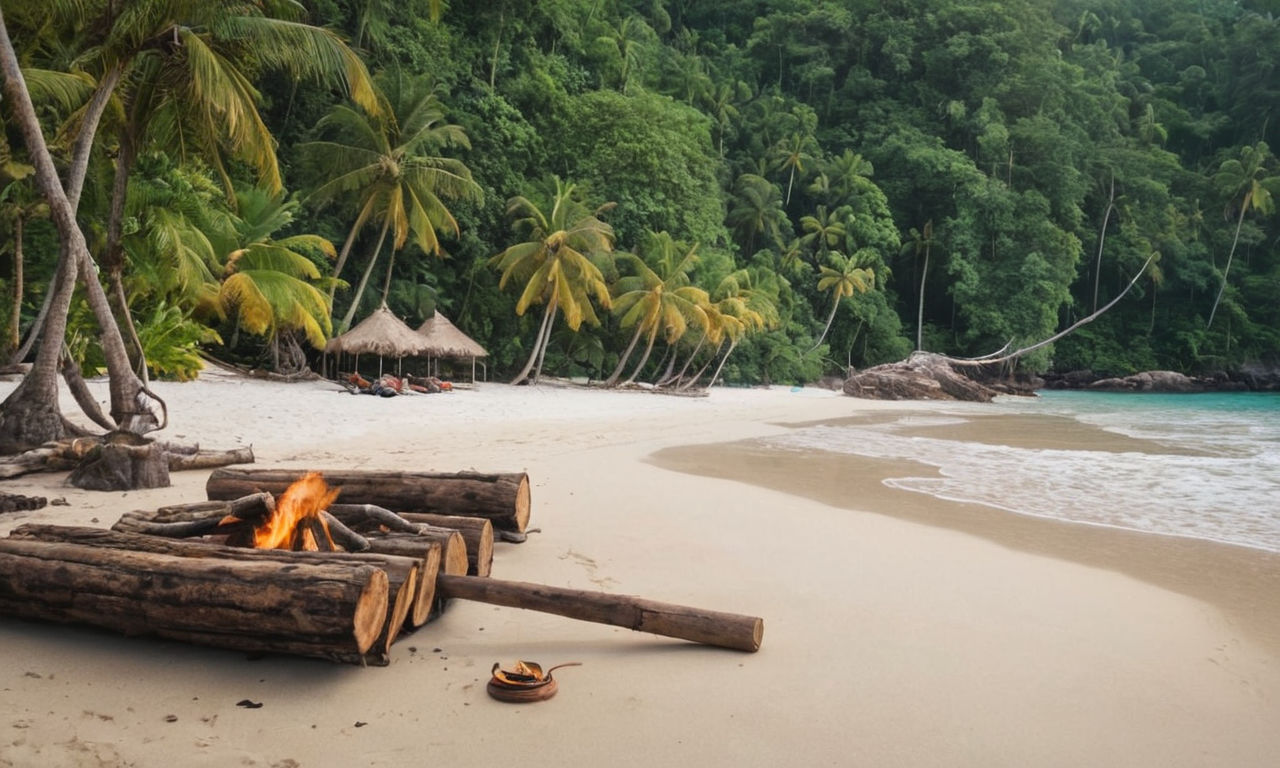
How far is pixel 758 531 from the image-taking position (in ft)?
18.5

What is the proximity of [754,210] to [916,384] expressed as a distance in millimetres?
12817

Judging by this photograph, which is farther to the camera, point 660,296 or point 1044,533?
point 660,296

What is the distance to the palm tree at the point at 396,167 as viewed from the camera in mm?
20812

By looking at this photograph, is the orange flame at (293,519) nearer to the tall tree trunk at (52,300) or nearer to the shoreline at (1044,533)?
the shoreline at (1044,533)

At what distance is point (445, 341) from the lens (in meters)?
21.8

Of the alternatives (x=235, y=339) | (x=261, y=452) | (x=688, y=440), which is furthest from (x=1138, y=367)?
(x=261, y=452)

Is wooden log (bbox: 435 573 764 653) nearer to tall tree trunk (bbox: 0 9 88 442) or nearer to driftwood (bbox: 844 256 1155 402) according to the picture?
tall tree trunk (bbox: 0 9 88 442)

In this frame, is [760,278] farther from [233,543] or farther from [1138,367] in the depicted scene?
[233,543]

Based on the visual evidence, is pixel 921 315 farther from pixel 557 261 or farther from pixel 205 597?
pixel 205 597

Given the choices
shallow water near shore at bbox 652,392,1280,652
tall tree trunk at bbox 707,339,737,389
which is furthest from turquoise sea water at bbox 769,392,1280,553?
tall tree trunk at bbox 707,339,737,389

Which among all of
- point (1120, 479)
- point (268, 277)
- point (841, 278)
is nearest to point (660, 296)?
point (268, 277)

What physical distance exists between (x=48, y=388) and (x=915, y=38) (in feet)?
172

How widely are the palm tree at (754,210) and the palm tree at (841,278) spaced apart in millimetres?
3339

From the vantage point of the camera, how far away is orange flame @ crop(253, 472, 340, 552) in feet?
11.4
